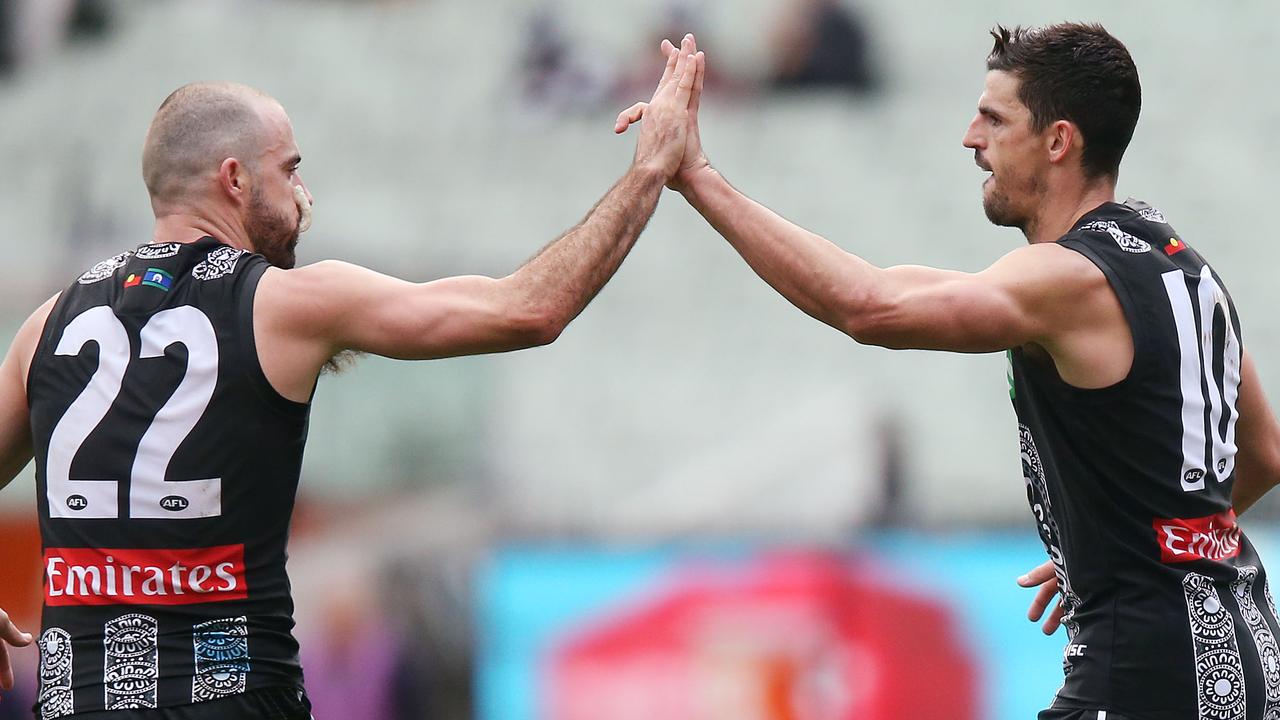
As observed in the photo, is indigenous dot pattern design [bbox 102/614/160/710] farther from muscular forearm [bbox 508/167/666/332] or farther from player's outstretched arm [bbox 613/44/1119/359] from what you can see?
player's outstretched arm [bbox 613/44/1119/359]

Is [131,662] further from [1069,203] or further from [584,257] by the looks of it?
[1069,203]

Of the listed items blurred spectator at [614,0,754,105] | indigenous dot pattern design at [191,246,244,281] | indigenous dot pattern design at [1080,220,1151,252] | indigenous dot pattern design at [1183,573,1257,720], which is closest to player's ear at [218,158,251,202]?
indigenous dot pattern design at [191,246,244,281]

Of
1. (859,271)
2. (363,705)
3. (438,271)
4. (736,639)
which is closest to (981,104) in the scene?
(859,271)

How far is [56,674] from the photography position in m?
3.85

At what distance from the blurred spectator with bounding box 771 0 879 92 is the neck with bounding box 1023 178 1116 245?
966 cm

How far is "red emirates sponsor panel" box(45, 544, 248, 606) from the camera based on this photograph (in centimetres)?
378

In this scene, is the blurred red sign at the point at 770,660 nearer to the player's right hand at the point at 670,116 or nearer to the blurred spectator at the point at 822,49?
the blurred spectator at the point at 822,49

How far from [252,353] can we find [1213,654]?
2.60 m

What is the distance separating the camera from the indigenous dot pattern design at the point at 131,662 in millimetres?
3746

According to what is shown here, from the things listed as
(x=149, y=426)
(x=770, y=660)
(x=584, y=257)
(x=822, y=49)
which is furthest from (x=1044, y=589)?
(x=822, y=49)

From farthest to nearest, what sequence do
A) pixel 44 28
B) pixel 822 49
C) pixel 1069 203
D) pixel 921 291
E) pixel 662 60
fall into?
pixel 44 28 < pixel 822 49 < pixel 662 60 < pixel 1069 203 < pixel 921 291

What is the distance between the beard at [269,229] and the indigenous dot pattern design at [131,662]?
108 centimetres

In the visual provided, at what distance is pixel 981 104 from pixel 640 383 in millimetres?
8595

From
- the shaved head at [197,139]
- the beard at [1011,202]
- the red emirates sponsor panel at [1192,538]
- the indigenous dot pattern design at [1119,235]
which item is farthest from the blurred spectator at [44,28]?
the red emirates sponsor panel at [1192,538]
